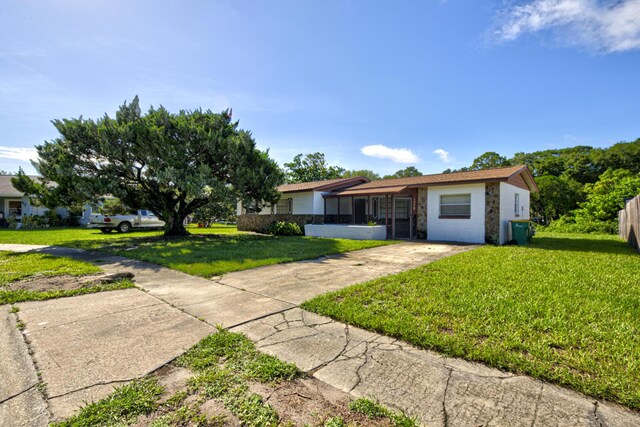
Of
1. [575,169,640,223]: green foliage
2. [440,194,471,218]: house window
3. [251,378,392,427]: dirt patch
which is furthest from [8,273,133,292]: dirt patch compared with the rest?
[575,169,640,223]: green foliage

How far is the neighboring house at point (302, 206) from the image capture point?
18281 mm

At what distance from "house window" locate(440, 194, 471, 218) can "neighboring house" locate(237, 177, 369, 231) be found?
734 cm

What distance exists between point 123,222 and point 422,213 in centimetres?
1934

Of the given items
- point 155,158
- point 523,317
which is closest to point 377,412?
point 523,317

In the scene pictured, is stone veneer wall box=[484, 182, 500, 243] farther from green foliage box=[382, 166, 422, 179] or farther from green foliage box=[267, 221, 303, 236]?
green foliage box=[382, 166, 422, 179]

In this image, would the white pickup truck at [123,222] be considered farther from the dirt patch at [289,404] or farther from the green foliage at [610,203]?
the green foliage at [610,203]

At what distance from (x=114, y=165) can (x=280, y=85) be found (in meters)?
8.85

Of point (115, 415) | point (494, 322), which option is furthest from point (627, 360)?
point (115, 415)

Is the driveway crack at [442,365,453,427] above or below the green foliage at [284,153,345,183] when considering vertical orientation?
below

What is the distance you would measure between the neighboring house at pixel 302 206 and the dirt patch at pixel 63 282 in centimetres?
1143

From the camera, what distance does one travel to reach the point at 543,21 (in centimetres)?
869

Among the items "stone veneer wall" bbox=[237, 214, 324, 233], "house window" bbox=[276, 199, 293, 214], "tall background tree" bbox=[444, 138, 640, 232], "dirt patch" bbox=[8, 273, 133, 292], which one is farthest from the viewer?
"tall background tree" bbox=[444, 138, 640, 232]

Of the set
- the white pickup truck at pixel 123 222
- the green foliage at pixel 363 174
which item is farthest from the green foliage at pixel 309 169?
the white pickup truck at pixel 123 222

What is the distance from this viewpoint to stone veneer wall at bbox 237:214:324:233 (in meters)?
18.4
